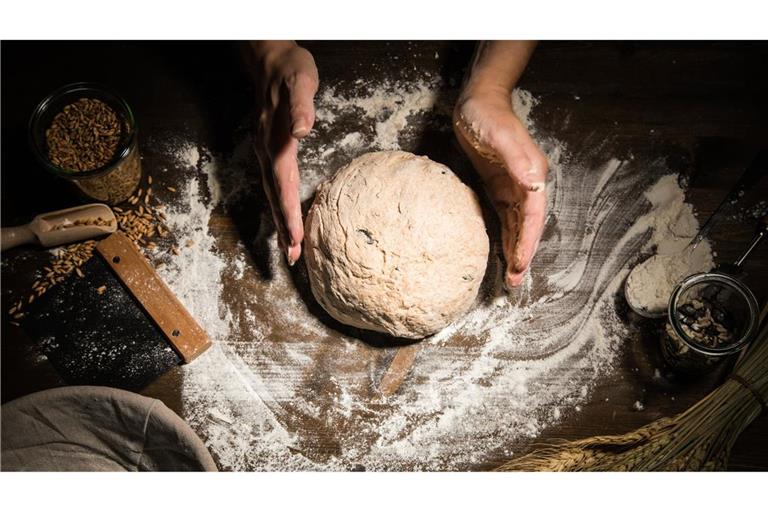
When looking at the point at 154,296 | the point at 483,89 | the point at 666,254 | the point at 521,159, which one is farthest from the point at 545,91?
the point at 154,296

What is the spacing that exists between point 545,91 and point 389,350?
0.94 m

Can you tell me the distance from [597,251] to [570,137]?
364 mm

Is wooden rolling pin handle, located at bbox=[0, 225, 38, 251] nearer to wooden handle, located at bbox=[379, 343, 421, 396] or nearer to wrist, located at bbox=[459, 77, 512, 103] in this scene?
wooden handle, located at bbox=[379, 343, 421, 396]

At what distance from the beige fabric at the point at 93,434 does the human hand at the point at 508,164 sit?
0.96 m

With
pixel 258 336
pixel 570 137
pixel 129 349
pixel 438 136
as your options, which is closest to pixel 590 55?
pixel 570 137

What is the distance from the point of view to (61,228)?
1.33m

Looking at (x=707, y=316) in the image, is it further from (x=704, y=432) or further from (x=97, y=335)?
(x=97, y=335)

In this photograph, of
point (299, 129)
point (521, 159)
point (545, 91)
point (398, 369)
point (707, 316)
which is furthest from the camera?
point (545, 91)

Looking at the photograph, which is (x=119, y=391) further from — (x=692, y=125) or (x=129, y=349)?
(x=692, y=125)

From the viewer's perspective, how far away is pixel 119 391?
4.00 feet

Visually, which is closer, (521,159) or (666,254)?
(521,159)

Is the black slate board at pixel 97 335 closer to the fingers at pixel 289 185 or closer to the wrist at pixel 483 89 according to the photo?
the fingers at pixel 289 185

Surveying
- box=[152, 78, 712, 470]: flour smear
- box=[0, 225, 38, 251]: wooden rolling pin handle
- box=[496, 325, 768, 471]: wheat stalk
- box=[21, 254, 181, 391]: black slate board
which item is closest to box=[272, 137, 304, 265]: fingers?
box=[152, 78, 712, 470]: flour smear

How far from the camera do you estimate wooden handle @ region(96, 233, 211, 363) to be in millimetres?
1333
